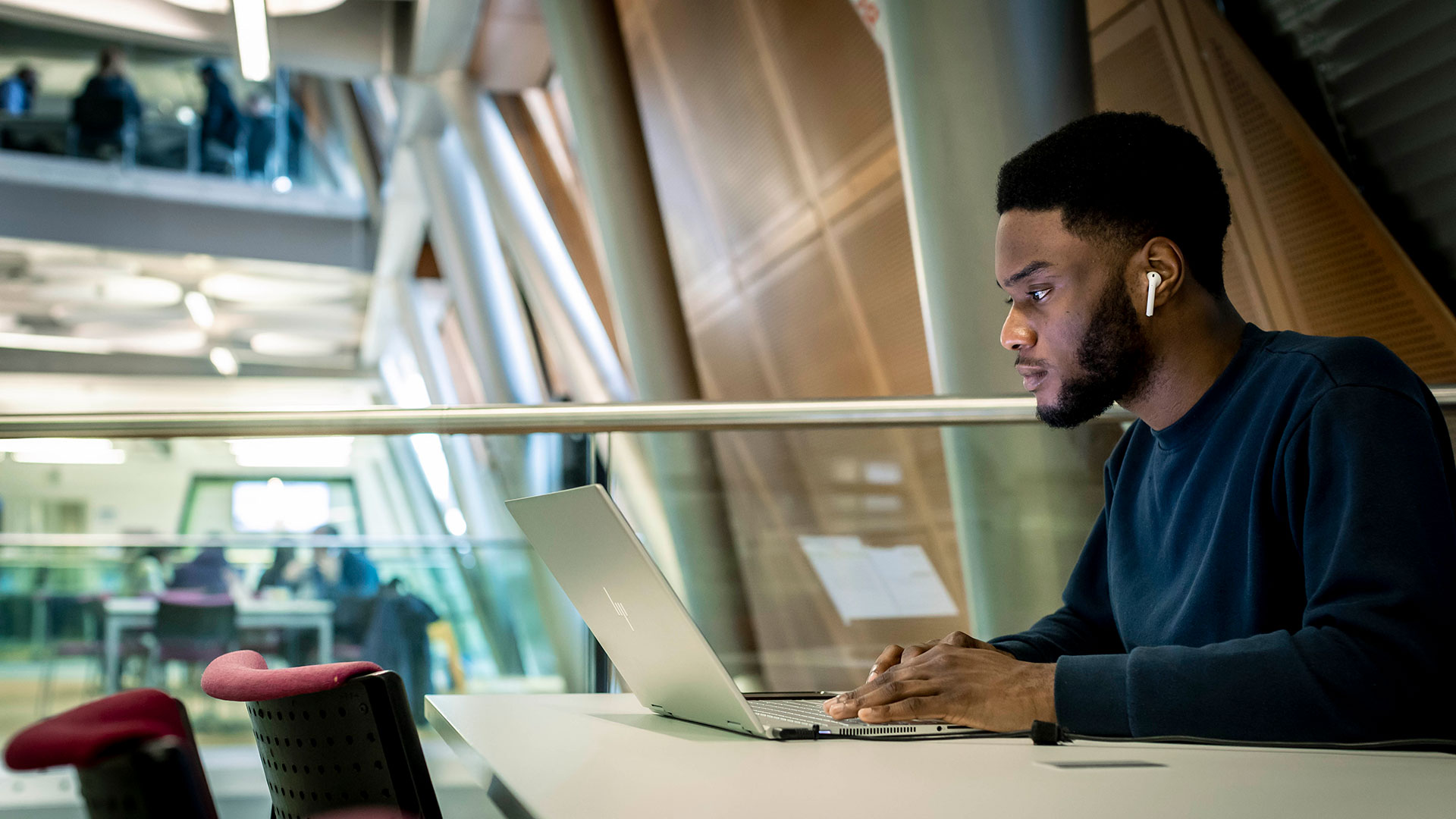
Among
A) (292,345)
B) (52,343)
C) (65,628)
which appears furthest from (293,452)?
(292,345)

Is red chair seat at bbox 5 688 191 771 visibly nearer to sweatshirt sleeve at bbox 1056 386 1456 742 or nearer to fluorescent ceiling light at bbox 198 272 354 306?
sweatshirt sleeve at bbox 1056 386 1456 742

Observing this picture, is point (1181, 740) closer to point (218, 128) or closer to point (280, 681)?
point (280, 681)

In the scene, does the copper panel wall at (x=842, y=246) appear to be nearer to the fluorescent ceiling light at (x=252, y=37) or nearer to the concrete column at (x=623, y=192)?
the concrete column at (x=623, y=192)

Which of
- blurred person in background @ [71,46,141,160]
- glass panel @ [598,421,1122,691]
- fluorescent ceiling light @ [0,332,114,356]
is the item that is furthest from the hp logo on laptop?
fluorescent ceiling light @ [0,332,114,356]

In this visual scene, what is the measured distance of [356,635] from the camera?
289cm

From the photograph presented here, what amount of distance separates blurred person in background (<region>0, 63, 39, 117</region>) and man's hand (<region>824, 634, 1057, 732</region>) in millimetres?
14196

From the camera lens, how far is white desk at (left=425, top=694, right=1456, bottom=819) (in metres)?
0.73

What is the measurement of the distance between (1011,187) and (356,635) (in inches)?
87.1

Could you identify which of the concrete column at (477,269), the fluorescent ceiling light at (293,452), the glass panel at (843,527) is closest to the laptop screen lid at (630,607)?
the glass panel at (843,527)

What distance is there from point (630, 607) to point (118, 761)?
0.56 m

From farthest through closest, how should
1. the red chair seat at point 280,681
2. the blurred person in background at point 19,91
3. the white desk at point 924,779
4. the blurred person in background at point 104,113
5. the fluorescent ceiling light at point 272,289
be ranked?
1. the fluorescent ceiling light at point 272,289
2. the blurred person in background at point 19,91
3. the blurred person in background at point 104,113
4. the red chair seat at point 280,681
5. the white desk at point 924,779

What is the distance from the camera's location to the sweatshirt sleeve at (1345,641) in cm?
93

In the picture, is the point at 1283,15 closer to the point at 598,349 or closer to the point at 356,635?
the point at 356,635

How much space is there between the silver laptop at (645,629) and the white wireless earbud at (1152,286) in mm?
503
